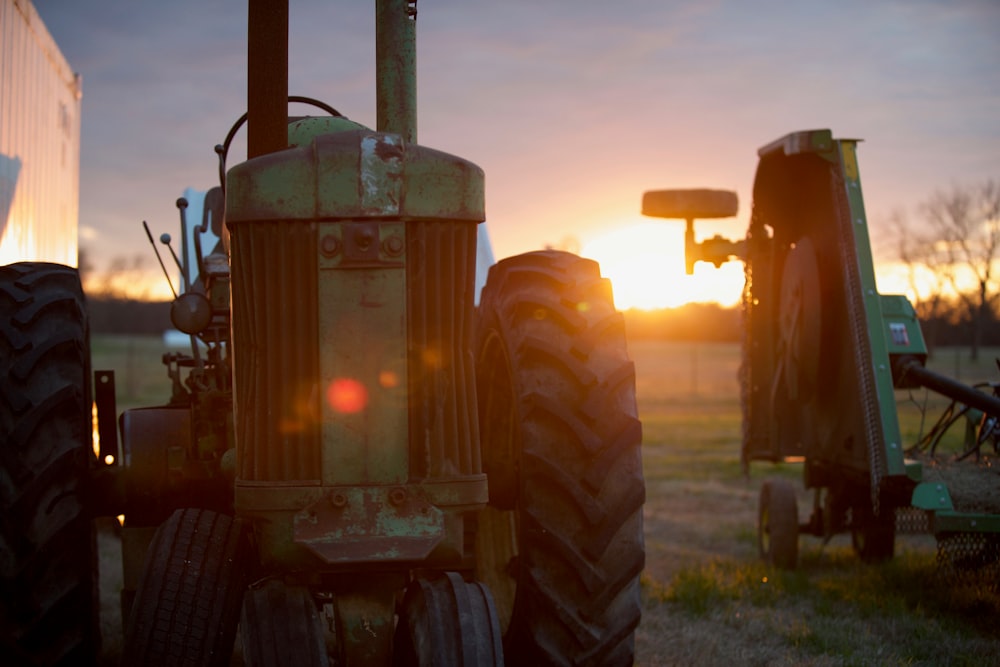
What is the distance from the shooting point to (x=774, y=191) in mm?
7668

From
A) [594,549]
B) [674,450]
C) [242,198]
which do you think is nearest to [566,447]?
[594,549]

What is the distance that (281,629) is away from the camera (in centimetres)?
303

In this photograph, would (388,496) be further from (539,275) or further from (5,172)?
(5,172)

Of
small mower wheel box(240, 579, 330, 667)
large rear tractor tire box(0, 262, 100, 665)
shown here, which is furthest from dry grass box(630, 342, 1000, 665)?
large rear tractor tire box(0, 262, 100, 665)

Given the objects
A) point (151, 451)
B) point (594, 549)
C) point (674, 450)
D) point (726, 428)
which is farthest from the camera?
point (726, 428)

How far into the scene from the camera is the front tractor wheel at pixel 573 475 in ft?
11.4

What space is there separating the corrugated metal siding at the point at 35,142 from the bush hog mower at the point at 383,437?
3.39 m

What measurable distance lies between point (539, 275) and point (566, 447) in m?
0.67

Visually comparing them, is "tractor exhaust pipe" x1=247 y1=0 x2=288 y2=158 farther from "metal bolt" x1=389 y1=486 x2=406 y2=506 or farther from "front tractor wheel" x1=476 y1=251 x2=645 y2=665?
"metal bolt" x1=389 y1=486 x2=406 y2=506

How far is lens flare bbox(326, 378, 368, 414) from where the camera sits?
3.12m

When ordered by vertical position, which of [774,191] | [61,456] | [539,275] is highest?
[774,191]

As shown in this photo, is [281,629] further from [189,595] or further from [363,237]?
[363,237]

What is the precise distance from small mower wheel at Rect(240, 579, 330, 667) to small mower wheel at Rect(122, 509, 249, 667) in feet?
0.63

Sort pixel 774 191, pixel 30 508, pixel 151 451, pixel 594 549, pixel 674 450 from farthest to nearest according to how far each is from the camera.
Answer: pixel 674 450
pixel 774 191
pixel 151 451
pixel 30 508
pixel 594 549
